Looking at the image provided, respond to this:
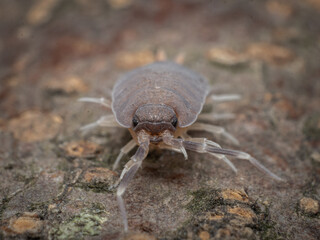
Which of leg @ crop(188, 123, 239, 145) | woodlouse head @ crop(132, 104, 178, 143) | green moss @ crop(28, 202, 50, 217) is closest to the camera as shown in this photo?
green moss @ crop(28, 202, 50, 217)

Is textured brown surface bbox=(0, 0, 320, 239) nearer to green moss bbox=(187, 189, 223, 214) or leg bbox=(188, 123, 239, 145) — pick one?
green moss bbox=(187, 189, 223, 214)

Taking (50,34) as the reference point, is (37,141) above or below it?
below

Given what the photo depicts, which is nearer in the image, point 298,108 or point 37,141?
point 37,141

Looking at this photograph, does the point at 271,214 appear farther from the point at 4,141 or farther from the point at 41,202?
the point at 4,141

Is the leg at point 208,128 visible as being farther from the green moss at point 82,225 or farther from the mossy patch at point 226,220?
the green moss at point 82,225

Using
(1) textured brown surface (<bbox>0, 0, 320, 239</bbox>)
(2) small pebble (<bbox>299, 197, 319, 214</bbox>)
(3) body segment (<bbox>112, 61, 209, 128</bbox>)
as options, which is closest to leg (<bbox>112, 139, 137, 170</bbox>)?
(1) textured brown surface (<bbox>0, 0, 320, 239</bbox>)

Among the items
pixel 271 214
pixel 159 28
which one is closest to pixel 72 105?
pixel 159 28

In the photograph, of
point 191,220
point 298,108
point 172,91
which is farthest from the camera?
point 298,108
